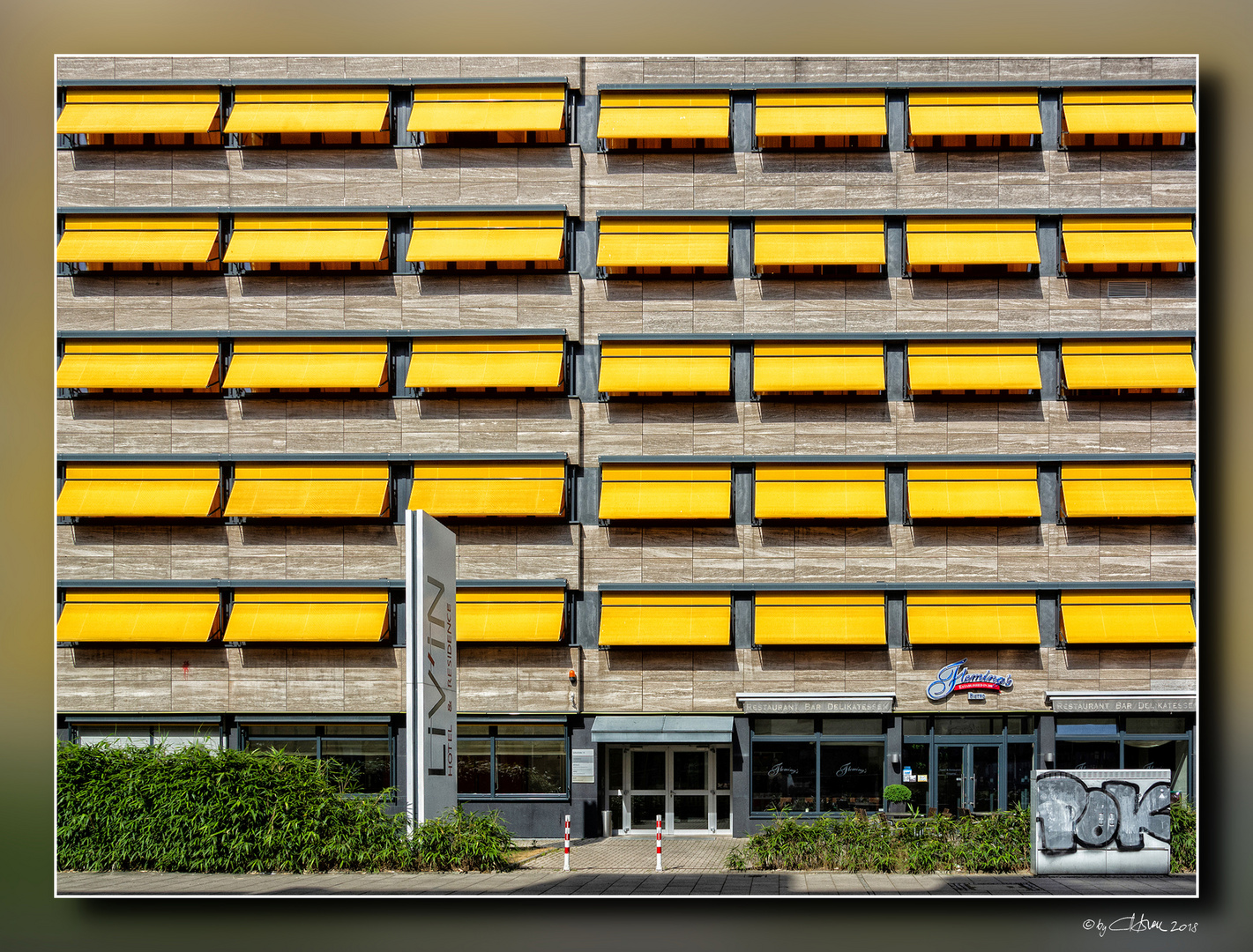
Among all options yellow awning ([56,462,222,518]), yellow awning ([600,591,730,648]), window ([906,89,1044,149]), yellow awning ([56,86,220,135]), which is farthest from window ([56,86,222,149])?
window ([906,89,1044,149])

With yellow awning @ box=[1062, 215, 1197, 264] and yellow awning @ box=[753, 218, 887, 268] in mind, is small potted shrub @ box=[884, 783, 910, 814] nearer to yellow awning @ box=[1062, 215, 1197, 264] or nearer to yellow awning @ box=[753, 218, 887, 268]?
yellow awning @ box=[753, 218, 887, 268]

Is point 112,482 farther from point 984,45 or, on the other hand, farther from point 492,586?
point 984,45

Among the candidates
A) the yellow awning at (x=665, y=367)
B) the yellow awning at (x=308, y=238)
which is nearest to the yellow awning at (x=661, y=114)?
the yellow awning at (x=665, y=367)

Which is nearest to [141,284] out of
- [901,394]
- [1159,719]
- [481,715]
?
[481,715]

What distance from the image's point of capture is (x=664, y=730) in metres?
24.1

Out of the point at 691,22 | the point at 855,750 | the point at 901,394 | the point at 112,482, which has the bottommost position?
the point at 855,750

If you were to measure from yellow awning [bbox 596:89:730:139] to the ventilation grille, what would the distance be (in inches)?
343

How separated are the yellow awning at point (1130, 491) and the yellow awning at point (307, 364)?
48.1ft

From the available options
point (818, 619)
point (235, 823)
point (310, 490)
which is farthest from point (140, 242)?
A: point (818, 619)

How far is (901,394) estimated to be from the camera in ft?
81.8

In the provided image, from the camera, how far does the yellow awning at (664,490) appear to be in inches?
968

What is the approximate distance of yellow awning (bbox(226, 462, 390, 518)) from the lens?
2470 cm
